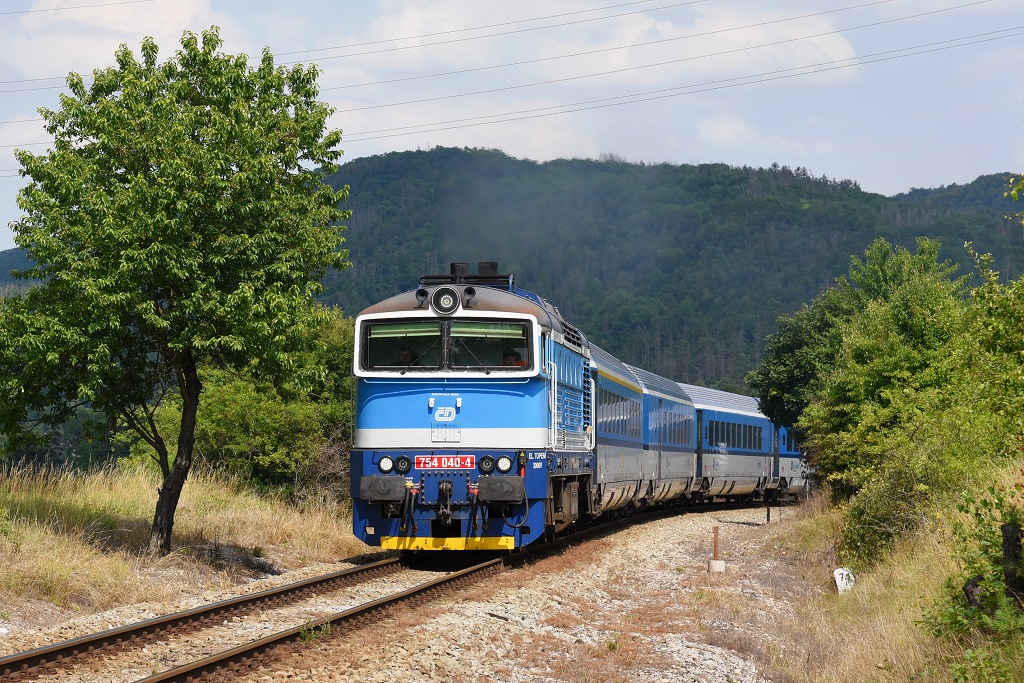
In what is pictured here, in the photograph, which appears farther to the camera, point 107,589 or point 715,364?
point 715,364

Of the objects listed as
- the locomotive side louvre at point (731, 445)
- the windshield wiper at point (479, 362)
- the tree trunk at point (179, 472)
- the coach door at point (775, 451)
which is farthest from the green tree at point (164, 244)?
the coach door at point (775, 451)

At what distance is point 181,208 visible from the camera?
13922 mm

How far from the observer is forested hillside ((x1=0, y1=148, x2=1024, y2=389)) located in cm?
11712

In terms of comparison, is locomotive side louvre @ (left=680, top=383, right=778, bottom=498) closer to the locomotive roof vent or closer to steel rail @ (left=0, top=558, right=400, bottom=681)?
the locomotive roof vent

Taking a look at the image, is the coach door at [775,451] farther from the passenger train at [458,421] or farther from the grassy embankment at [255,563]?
the passenger train at [458,421]

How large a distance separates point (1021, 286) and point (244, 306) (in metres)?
9.39

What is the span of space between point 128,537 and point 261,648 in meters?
7.38

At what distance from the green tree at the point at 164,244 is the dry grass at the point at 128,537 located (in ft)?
3.41

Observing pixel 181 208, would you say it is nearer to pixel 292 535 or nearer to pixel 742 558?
pixel 292 535

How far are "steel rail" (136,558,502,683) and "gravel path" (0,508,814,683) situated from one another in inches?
8.5

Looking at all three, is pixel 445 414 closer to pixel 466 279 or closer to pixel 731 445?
pixel 466 279

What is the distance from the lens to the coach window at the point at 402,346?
15.2m

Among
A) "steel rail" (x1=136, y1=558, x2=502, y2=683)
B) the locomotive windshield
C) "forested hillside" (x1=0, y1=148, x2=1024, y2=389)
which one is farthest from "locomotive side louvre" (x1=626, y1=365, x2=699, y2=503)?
"forested hillside" (x1=0, y1=148, x2=1024, y2=389)

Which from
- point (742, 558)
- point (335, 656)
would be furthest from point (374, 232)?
point (335, 656)
